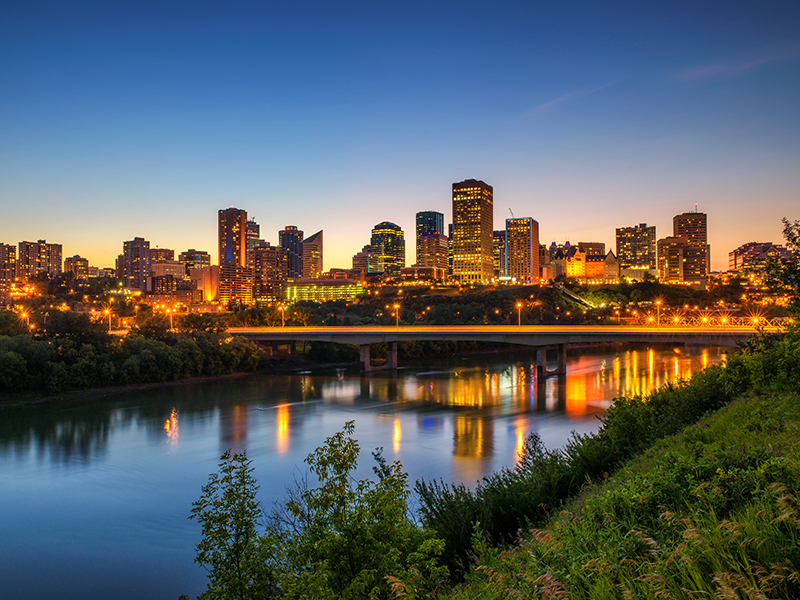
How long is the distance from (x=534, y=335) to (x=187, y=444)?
34.6 metres

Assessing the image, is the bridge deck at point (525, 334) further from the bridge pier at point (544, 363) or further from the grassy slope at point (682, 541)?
the grassy slope at point (682, 541)

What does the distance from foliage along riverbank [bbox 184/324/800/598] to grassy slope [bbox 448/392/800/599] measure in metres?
0.02

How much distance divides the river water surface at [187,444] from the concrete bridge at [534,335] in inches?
143

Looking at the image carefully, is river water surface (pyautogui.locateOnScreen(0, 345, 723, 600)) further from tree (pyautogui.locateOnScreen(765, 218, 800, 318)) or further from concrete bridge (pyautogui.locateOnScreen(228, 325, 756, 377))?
tree (pyautogui.locateOnScreen(765, 218, 800, 318))

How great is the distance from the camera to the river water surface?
16.4 metres

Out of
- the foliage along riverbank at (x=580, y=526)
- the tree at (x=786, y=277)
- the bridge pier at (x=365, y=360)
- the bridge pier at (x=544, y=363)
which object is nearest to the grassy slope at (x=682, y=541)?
the foliage along riverbank at (x=580, y=526)

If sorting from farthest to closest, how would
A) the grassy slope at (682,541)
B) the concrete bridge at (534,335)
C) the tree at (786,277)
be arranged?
the concrete bridge at (534,335) → the tree at (786,277) → the grassy slope at (682,541)

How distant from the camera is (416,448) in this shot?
27938 millimetres

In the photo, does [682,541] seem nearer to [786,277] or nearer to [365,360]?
[786,277]

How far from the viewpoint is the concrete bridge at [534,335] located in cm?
4909

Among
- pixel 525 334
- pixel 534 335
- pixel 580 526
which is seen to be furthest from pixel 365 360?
pixel 580 526

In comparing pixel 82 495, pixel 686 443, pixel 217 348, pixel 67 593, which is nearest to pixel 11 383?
pixel 217 348

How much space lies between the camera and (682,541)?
480 centimetres

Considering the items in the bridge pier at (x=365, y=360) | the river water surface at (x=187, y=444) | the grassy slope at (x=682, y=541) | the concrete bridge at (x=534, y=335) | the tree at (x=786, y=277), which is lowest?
the river water surface at (x=187, y=444)
